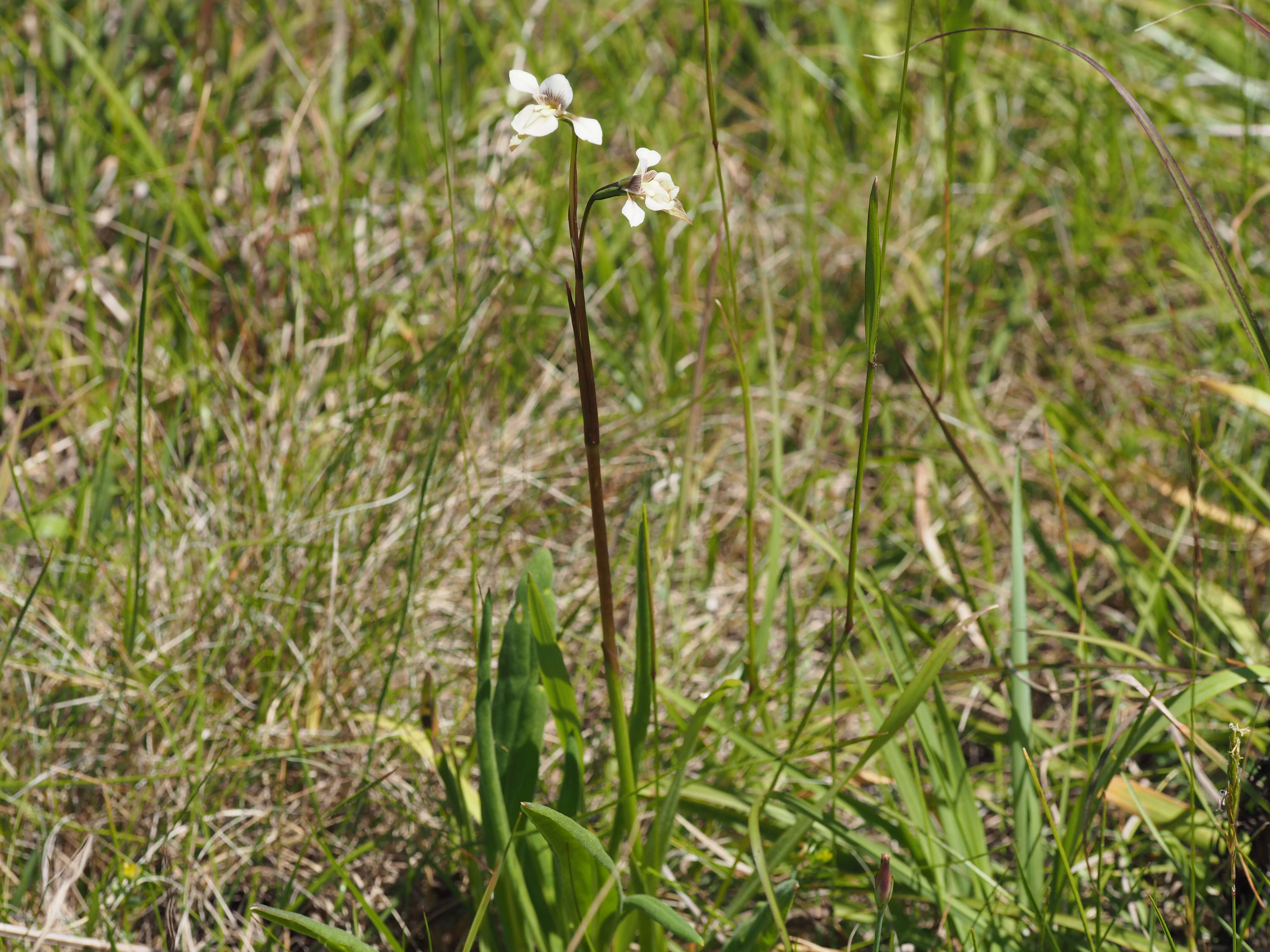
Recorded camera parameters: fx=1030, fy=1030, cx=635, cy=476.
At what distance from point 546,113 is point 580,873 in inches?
32.9

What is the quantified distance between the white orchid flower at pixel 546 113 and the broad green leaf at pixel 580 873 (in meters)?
0.63

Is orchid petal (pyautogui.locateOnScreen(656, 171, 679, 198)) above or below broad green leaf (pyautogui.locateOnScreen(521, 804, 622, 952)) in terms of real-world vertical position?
above

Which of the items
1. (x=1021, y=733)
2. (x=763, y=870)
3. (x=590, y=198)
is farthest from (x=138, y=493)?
(x=1021, y=733)

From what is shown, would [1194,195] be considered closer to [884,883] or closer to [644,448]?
[884,883]

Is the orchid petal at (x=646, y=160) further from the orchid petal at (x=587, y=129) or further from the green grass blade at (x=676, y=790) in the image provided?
the green grass blade at (x=676, y=790)

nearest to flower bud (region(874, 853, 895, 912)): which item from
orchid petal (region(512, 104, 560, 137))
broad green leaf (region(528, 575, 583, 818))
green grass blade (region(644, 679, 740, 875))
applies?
green grass blade (region(644, 679, 740, 875))

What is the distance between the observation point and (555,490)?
6.32 ft

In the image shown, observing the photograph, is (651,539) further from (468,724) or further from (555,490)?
(468,724)

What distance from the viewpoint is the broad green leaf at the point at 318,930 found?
1012 mm

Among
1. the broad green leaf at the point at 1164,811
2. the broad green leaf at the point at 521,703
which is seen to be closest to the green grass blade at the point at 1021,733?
the broad green leaf at the point at 1164,811

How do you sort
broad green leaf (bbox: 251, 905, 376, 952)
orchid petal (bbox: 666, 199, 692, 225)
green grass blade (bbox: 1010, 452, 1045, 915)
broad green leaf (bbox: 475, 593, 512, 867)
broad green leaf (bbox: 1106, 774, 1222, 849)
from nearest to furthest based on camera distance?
orchid petal (bbox: 666, 199, 692, 225), broad green leaf (bbox: 251, 905, 376, 952), broad green leaf (bbox: 475, 593, 512, 867), green grass blade (bbox: 1010, 452, 1045, 915), broad green leaf (bbox: 1106, 774, 1222, 849)

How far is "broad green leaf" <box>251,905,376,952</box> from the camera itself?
1012 millimetres

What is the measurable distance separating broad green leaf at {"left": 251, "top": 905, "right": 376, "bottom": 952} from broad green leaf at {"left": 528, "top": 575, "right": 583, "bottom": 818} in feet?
1.01

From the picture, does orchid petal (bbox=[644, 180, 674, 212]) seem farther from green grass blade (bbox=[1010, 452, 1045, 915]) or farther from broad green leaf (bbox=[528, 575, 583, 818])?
green grass blade (bbox=[1010, 452, 1045, 915])
